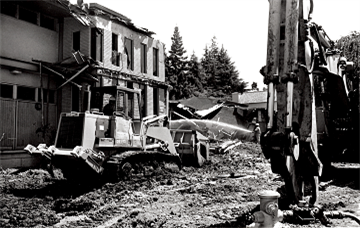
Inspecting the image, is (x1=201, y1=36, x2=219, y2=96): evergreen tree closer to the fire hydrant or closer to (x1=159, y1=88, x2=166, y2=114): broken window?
(x1=159, y1=88, x2=166, y2=114): broken window

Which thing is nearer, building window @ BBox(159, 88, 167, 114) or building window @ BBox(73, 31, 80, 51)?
building window @ BBox(73, 31, 80, 51)

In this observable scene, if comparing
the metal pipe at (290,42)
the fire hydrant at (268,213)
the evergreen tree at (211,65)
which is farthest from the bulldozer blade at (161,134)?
the evergreen tree at (211,65)

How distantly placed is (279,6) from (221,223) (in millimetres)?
3795

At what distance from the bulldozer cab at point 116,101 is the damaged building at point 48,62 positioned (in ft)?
1.89

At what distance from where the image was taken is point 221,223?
700 centimetres

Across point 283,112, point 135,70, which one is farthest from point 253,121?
point 283,112

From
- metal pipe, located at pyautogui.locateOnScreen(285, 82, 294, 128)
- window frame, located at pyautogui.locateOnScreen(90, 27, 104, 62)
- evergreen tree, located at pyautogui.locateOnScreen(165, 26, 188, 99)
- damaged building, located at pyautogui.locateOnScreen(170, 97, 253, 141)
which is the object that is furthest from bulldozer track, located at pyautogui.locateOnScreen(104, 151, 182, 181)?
evergreen tree, located at pyautogui.locateOnScreen(165, 26, 188, 99)

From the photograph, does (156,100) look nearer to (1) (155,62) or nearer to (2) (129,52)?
(1) (155,62)

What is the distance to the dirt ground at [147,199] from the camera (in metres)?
7.63

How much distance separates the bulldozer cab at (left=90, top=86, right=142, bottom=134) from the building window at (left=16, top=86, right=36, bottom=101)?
6107 mm

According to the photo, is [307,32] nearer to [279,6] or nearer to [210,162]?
[279,6]

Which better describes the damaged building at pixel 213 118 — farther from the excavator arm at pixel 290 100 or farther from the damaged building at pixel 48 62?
the excavator arm at pixel 290 100

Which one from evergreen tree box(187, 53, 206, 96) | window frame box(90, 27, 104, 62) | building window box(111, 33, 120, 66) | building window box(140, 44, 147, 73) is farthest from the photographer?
evergreen tree box(187, 53, 206, 96)

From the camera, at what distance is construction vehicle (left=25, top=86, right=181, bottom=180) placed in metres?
10.7
